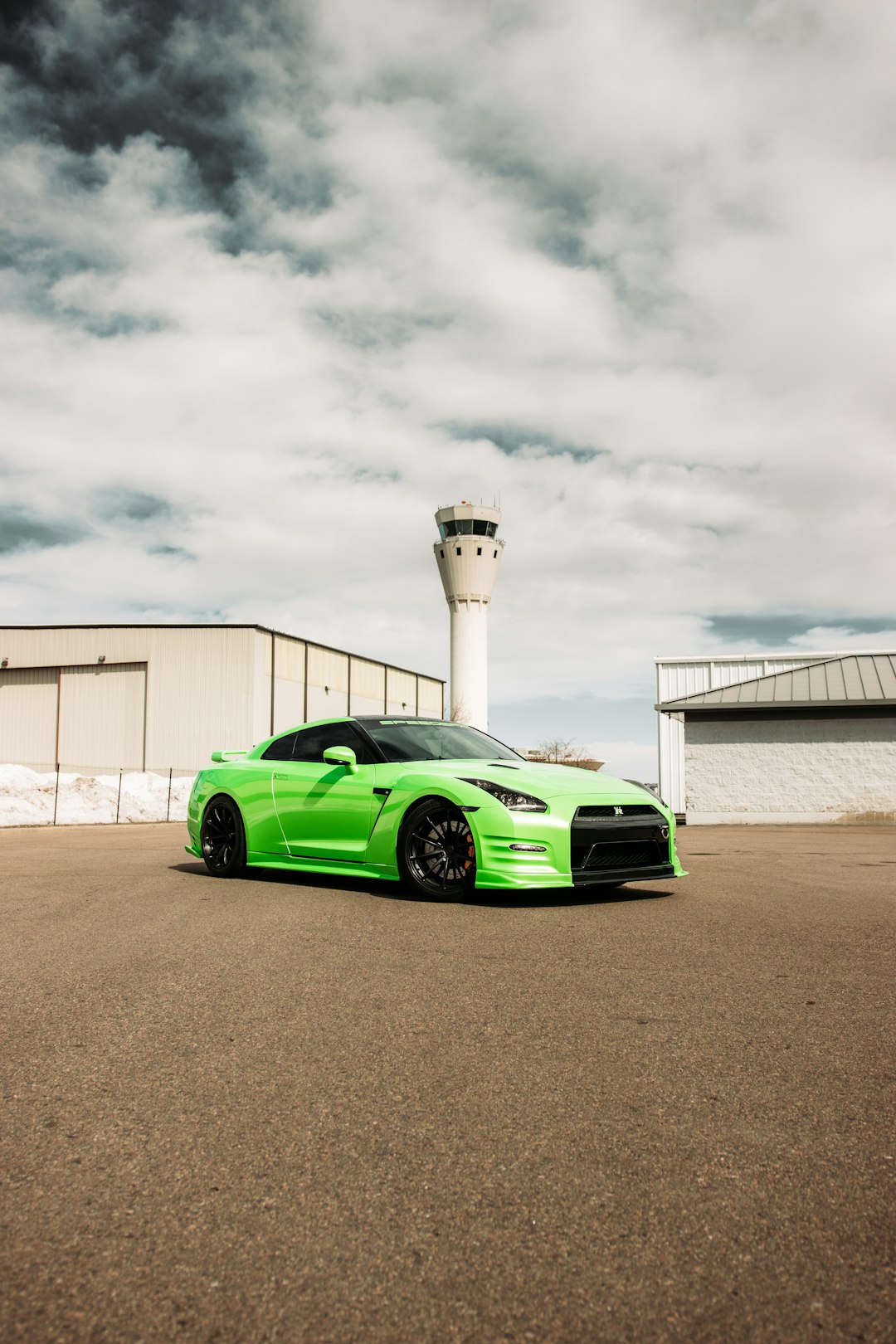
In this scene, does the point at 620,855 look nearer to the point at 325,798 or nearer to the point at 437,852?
the point at 437,852

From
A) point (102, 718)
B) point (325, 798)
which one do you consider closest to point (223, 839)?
point (325, 798)

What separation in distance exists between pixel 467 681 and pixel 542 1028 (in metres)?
65.1

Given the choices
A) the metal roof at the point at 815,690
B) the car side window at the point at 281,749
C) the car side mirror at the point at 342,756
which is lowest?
the car side mirror at the point at 342,756

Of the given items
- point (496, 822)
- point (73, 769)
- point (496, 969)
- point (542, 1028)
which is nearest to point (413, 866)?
point (496, 822)

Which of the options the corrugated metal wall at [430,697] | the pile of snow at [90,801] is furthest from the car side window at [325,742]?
the corrugated metal wall at [430,697]

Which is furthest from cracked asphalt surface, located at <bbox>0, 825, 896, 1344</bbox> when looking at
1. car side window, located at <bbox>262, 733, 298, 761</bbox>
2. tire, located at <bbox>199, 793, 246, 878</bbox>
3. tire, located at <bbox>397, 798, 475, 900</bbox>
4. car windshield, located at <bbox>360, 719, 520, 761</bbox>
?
car side window, located at <bbox>262, 733, 298, 761</bbox>

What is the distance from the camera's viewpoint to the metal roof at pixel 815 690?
23344mm

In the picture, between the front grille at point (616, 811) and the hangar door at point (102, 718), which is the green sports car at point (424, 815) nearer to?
the front grille at point (616, 811)

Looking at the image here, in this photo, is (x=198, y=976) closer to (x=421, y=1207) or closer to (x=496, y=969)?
(x=496, y=969)

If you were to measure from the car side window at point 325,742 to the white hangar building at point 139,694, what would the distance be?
3157cm

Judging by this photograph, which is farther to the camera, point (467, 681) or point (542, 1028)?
point (467, 681)

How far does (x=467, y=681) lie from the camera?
2707 inches

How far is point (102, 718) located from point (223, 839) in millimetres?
35460

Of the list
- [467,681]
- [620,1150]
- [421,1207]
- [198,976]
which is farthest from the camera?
[467,681]
